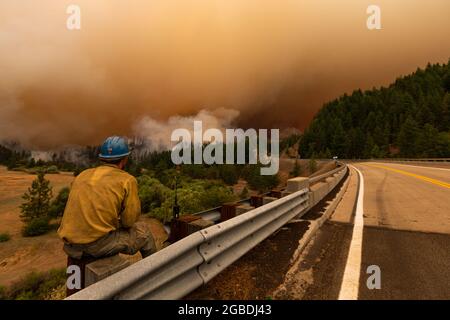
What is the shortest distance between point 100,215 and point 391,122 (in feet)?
410

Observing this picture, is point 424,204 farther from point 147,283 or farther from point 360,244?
point 147,283

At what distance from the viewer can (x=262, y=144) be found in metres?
128

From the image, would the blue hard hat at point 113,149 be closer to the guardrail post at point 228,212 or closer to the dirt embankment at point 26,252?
the guardrail post at point 228,212

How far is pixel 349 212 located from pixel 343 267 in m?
3.89

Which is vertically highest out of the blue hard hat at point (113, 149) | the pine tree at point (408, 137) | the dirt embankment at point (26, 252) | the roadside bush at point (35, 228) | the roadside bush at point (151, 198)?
the pine tree at point (408, 137)

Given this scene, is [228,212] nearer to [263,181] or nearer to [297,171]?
[297,171]

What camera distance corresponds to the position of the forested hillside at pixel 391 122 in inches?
2936

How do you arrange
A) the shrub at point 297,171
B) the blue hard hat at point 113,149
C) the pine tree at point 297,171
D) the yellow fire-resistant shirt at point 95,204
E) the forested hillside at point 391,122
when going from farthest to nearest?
1. the forested hillside at point 391,122
2. the pine tree at point 297,171
3. the shrub at point 297,171
4. the blue hard hat at point 113,149
5. the yellow fire-resistant shirt at point 95,204

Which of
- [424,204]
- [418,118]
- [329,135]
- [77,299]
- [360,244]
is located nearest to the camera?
[77,299]

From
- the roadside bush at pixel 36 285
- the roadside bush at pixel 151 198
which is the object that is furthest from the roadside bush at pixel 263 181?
the roadside bush at pixel 36 285

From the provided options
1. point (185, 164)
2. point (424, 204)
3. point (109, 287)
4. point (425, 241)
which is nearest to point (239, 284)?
point (109, 287)

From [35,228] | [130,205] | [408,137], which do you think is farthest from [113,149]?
[408,137]

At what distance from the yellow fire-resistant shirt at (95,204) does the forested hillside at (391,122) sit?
268ft

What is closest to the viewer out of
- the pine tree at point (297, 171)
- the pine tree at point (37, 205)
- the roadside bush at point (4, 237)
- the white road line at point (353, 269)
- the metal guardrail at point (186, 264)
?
the metal guardrail at point (186, 264)
